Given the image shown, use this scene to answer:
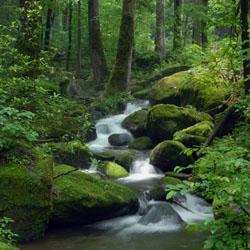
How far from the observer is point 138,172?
12930mm

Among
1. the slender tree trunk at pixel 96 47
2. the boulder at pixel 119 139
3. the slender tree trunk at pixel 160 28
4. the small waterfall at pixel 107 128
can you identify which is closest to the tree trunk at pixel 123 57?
the small waterfall at pixel 107 128

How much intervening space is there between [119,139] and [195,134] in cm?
330

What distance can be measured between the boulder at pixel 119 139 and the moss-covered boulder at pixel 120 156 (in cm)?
142

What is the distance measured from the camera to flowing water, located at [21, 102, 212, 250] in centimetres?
833

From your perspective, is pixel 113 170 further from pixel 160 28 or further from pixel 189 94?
pixel 160 28

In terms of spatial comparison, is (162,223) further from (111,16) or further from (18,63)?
(111,16)

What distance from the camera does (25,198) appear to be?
27.8 ft

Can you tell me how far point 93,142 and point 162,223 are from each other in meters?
6.85

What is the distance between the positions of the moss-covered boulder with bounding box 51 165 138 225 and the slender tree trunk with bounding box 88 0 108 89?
12.7m

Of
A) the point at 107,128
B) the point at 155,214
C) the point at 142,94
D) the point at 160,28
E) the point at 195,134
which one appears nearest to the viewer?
the point at 155,214

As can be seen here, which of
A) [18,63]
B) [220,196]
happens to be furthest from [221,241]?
[18,63]

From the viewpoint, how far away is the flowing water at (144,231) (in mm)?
8328

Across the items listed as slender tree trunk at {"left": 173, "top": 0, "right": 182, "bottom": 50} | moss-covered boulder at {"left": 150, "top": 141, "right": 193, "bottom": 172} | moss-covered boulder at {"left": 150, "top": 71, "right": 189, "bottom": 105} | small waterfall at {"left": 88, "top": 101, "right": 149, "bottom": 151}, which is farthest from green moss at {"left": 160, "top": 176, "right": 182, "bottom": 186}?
slender tree trunk at {"left": 173, "top": 0, "right": 182, "bottom": 50}

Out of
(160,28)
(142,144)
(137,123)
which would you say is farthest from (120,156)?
(160,28)
